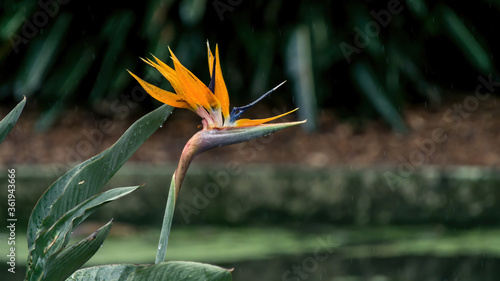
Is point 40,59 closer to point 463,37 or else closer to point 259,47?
point 259,47

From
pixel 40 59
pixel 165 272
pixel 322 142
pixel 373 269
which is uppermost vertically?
pixel 40 59

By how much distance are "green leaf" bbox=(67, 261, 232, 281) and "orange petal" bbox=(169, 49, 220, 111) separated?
0.61 ft

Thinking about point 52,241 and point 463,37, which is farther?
point 463,37

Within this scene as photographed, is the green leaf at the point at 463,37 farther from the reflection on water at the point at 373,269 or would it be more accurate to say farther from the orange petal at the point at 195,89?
the orange petal at the point at 195,89

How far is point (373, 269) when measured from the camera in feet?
8.36

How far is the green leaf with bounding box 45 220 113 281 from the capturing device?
88 cm

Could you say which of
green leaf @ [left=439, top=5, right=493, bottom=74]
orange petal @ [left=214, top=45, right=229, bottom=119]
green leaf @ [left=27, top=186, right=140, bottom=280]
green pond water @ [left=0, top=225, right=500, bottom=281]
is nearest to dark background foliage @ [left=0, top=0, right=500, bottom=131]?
green leaf @ [left=439, top=5, right=493, bottom=74]

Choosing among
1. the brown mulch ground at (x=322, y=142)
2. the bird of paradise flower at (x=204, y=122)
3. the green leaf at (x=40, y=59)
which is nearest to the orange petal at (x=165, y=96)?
the bird of paradise flower at (x=204, y=122)

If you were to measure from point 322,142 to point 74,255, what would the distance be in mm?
2888

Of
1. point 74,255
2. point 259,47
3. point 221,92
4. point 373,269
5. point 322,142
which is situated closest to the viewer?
point 74,255

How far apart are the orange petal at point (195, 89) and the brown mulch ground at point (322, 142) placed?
261cm

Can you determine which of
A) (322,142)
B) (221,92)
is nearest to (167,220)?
(221,92)

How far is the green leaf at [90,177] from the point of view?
95 cm

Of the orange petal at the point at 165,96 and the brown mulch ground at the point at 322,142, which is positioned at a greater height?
the orange petal at the point at 165,96
